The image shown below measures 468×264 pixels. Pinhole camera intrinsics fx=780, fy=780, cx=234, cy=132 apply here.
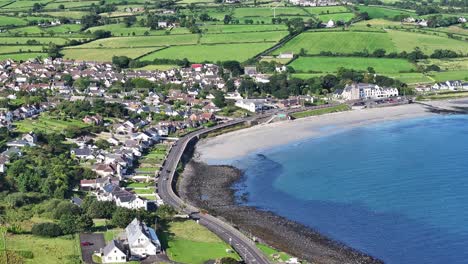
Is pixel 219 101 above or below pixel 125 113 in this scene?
below

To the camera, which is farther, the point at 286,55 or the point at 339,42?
the point at 339,42

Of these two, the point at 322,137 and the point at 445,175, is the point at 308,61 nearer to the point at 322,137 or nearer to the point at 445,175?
the point at 322,137

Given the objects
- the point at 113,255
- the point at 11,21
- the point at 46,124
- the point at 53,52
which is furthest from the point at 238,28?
the point at 113,255

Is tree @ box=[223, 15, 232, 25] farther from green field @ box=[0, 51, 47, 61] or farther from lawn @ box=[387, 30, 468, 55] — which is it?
green field @ box=[0, 51, 47, 61]

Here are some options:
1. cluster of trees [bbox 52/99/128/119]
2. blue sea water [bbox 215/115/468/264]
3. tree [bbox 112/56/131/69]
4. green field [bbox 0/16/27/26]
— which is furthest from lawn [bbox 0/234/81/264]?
green field [bbox 0/16/27/26]

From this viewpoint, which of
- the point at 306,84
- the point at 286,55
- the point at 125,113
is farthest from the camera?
the point at 286,55

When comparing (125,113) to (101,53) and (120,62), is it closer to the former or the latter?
(120,62)

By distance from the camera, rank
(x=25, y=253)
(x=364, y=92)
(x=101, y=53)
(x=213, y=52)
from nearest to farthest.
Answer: (x=25, y=253), (x=364, y=92), (x=213, y=52), (x=101, y=53)
